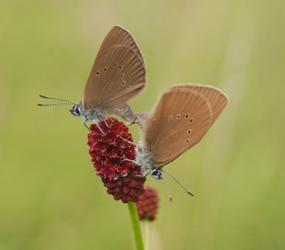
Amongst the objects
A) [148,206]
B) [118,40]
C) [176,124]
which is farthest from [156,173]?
[118,40]

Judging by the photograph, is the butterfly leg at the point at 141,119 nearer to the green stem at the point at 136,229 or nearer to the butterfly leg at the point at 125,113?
the butterfly leg at the point at 125,113

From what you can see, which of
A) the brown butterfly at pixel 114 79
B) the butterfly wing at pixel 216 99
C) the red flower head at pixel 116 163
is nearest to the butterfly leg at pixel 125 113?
the brown butterfly at pixel 114 79

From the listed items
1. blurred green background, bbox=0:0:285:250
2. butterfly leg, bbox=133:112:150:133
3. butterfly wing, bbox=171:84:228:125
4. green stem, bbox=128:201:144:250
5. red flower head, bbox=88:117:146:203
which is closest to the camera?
green stem, bbox=128:201:144:250

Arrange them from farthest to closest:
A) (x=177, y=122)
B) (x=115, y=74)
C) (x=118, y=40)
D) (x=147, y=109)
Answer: (x=147, y=109) → (x=115, y=74) → (x=118, y=40) → (x=177, y=122)

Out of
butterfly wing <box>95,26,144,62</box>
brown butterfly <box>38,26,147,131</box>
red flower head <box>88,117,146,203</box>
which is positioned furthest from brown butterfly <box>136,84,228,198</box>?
butterfly wing <box>95,26,144,62</box>

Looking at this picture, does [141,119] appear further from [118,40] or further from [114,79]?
[118,40]

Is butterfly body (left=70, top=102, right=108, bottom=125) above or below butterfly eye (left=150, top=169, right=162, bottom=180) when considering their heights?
above

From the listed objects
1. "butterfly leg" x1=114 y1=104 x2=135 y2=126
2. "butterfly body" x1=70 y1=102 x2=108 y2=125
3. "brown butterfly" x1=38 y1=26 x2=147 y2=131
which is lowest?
"butterfly body" x1=70 y1=102 x2=108 y2=125

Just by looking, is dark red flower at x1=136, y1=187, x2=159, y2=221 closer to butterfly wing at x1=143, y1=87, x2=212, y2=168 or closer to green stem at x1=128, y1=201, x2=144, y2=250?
butterfly wing at x1=143, y1=87, x2=212, y2=168
